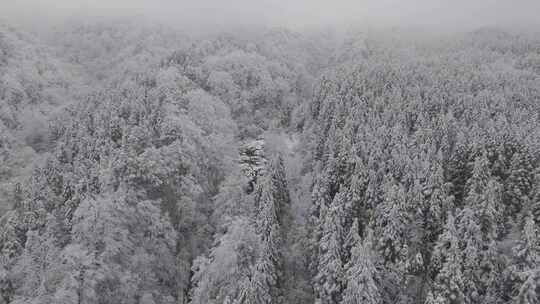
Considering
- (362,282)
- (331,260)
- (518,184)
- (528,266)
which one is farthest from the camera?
(518,184)

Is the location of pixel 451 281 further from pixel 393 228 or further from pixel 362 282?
pixel 393 228

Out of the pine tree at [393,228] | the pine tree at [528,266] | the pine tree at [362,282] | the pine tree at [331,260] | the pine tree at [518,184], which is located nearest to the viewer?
the pine tree at [528,266]

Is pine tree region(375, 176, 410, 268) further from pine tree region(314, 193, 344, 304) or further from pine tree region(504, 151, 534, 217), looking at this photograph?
pine tree region(504, 151, 534, 217)

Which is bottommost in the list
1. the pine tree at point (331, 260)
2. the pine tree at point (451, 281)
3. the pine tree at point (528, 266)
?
the pine tree at point (331, 260)

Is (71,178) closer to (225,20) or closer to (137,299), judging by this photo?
(137,299)

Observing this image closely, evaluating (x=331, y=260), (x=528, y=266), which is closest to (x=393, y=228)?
(x=331, y=260)

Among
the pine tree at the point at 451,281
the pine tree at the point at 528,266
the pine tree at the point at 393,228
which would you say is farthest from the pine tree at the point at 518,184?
the pine tree at the point at 451,281

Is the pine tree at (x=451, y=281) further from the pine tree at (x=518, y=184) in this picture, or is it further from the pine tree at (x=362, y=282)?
the pine tree at (x=518, y=184)

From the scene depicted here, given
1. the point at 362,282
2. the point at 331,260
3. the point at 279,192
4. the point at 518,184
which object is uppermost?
the point at 518,184
